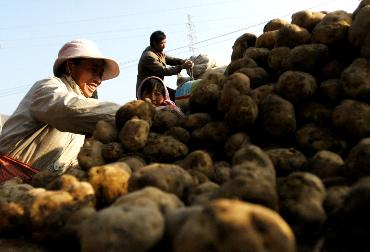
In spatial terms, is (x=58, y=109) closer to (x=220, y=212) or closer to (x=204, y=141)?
(x=204, y=141)

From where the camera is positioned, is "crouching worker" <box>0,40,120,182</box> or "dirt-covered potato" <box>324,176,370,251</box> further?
"crouching worker" <box>0,40,120,182</box>

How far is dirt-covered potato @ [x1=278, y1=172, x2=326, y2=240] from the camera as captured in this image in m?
1.57

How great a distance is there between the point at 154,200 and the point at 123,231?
25cm

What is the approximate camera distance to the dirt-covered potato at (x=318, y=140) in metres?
2.25

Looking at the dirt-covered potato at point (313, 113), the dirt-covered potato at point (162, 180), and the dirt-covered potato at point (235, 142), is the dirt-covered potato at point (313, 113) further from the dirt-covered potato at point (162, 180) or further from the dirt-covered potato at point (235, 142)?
the dirt-covered potato at point (162, 180)

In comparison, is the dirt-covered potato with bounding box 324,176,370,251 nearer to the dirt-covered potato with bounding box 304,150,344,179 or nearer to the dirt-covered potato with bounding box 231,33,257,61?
the dirt-covered potato with bounding box 304,150,344,179

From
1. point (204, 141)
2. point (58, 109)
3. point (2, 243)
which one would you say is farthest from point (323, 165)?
point (58, 109)

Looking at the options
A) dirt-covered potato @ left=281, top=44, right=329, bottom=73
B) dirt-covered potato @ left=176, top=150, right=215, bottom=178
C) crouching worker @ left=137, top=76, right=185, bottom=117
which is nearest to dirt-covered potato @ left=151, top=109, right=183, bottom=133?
dirt-covered potato @ left=176, top=150, right=215, bottom=178

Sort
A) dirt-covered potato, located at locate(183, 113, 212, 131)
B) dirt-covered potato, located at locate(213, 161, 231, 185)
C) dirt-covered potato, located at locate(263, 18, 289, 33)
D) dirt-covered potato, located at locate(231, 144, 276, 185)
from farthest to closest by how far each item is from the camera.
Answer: dirt-covered potato, located at locate(263, 18, 289, 33)
dirt-covered potato, located at locate(183, 113, 212, 131)
dirt-covered potato, located at locate(213, 161, 231, 185)
dirt-covered potato, located at locate(231, 144, 276, 185)

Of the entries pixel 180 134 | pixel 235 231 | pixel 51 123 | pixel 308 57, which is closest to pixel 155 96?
pixel 51 123

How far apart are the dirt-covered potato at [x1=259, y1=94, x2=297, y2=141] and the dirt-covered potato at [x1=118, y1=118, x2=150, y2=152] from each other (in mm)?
683

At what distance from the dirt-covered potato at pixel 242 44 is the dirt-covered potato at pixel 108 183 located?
1732 mm

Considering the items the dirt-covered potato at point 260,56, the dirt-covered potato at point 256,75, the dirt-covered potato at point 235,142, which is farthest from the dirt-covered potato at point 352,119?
the dirt-covered potato at point 260,56

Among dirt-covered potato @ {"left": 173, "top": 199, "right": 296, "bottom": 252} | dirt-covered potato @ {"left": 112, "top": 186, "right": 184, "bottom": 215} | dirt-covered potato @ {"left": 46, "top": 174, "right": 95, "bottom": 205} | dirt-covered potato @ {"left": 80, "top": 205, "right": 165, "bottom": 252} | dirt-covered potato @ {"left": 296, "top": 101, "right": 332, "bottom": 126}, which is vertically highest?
dirt-covered potato @ {"left": 173, "top": 199, "right": 296, "bottom": 252}
